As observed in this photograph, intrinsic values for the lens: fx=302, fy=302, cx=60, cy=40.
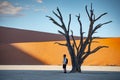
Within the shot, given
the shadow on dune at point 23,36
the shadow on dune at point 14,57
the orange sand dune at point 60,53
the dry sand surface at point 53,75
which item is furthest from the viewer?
the shadow on dune at point 23,36

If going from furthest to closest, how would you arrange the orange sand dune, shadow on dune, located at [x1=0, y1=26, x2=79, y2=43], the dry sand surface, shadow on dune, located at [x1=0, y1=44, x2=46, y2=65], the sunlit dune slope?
shadow on dune, located at [x1=0, y1=26, x2=79, y2=43], shadow on dune, located at [x1=0, y1=44, x2=46, y2=65], the sunlit dune slope, the orange sand dune, the dry sand surface

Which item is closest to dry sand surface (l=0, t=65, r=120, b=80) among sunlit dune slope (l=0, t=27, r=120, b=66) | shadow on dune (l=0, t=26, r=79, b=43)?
sunlit dune slope (l=0, t=27, r=120, b=66)

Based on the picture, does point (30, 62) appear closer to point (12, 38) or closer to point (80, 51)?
point (80, 51)

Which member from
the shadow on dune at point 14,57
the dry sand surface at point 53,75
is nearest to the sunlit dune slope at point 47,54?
the shadow on dune at point 14,57

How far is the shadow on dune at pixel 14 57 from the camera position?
3944 centimetres

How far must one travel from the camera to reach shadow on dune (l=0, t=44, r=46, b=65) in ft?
129

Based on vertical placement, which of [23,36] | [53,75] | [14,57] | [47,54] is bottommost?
[14,57]

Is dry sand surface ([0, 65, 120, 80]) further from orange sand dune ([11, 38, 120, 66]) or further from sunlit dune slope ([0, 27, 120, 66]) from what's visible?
sunlit dune slope ([0, 27, 120, 66])

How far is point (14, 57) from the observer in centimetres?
4181

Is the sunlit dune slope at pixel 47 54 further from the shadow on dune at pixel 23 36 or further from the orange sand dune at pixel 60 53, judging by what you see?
the shadow on dune at pixel 23 36

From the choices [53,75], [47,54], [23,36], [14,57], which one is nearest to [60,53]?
[47,54]

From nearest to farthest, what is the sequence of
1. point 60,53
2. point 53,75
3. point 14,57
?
point 53,75 < point 60,53 < point 14,57

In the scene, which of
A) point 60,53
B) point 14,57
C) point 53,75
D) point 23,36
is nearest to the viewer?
point 53,75

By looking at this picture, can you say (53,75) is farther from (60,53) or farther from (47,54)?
(47,54)
